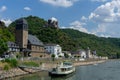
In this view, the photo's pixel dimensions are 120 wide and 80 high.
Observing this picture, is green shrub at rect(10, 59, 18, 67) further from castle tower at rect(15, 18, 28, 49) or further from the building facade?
the building facade

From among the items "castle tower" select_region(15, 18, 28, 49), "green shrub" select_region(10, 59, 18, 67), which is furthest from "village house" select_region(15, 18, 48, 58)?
"green shrub" select_region(10, 59, 18, 67)

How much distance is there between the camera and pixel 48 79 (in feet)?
167

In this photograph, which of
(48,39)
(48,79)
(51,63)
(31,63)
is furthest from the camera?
(48,39)

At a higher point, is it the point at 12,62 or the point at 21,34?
the point at 21,34

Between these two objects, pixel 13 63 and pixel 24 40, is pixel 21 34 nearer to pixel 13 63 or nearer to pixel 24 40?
pixel 24 40

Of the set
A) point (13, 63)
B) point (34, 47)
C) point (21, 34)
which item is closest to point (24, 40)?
point (21, 34)

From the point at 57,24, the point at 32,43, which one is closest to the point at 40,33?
the point at 57,24

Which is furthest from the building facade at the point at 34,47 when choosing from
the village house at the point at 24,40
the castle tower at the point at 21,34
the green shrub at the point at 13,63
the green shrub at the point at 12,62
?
the green shrub at the point at 12,62

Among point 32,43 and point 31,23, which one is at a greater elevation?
point 31,23

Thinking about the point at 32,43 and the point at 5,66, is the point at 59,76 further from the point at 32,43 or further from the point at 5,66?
the point at 32,43

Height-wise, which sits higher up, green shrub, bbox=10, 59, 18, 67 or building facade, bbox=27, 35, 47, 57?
building facade, bbox=27, 35, 47, 57

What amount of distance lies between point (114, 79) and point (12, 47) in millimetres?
36737

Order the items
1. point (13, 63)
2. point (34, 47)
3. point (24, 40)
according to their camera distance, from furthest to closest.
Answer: point (34, 47) → point (24, 40) → point (13, 63)

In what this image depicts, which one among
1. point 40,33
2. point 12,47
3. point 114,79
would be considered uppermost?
point 40,33
